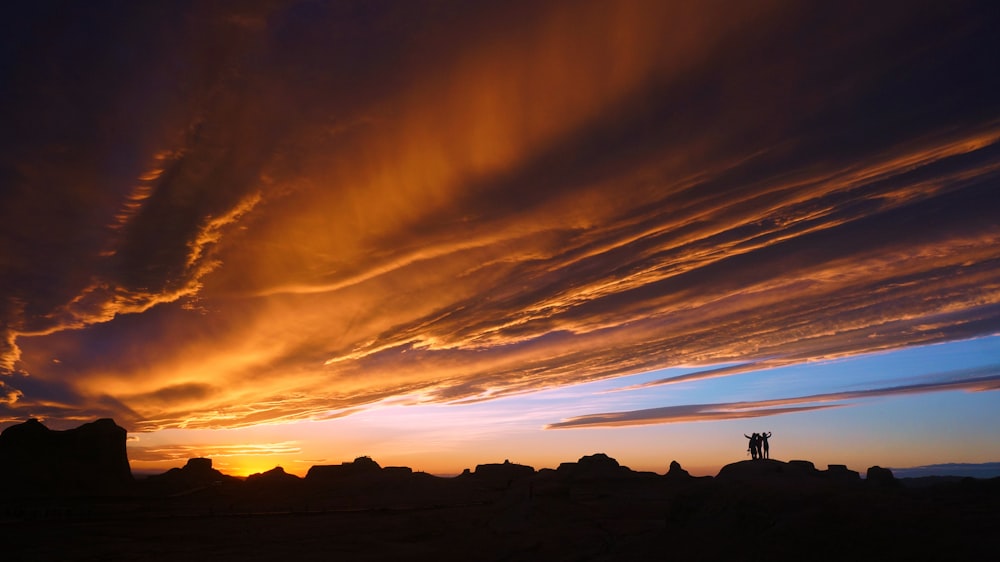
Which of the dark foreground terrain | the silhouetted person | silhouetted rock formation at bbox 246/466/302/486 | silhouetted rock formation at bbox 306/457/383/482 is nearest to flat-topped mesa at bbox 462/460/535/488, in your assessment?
the dark foreground terrain

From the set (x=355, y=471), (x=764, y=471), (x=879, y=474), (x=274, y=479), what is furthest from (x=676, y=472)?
(x=274, y=479)

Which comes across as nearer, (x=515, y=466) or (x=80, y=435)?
(x=80, y=435)

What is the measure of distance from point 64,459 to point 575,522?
10718 cm

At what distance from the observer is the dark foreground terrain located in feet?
57.8

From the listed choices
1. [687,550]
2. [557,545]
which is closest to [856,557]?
[687,550]

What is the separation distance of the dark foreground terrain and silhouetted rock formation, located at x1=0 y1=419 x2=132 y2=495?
1.45 feet

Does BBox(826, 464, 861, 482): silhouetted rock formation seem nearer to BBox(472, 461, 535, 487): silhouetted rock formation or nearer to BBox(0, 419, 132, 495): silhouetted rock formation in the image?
BBox(472, 461, 535, 487): silhouetted rock formation

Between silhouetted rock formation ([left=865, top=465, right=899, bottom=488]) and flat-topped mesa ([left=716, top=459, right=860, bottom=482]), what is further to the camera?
silhouetted rock formation ([left=865, top=465, right=899, bottom=488])

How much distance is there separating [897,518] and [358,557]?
3016 cm

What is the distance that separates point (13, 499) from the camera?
8600 cm

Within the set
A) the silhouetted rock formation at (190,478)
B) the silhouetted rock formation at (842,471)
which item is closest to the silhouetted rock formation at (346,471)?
the silhouetted rock formation at (190,478)

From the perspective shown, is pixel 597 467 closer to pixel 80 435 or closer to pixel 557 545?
pixel 557 545

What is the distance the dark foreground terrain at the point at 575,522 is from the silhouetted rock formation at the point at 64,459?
441mm

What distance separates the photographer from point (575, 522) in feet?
140
